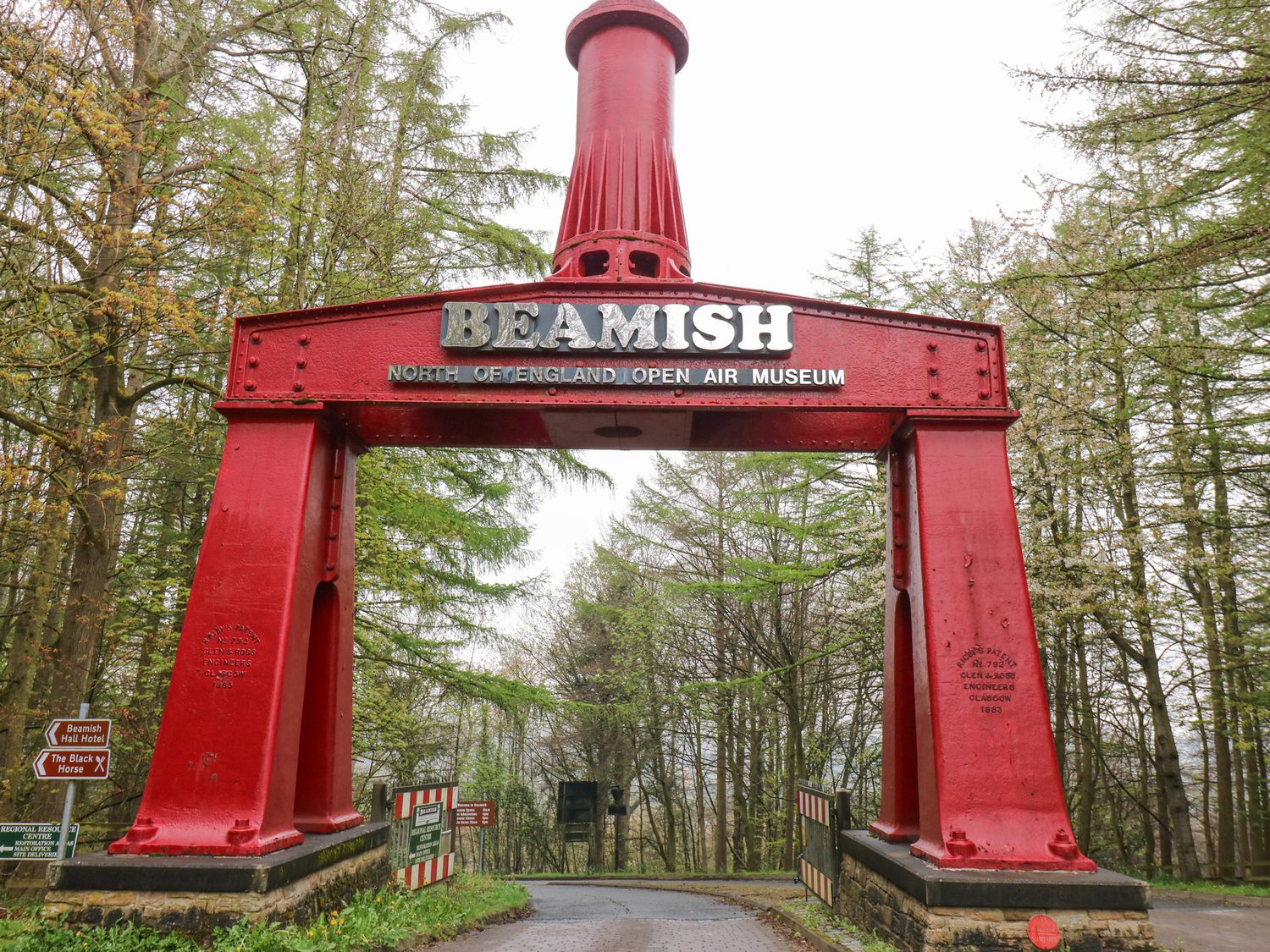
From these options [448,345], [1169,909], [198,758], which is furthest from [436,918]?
[1169,909]

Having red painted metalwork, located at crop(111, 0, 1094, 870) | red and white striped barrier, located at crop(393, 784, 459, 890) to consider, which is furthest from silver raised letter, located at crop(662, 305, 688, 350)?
red and white striped barrier, located at crop(393, 784, 459, 890)

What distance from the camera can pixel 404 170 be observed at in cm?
1547

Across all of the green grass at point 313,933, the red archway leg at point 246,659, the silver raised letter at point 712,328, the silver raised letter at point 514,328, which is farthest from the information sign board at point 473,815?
the silver raised letter at point 712,328

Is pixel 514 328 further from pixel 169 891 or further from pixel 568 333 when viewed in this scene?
pixel 169 891

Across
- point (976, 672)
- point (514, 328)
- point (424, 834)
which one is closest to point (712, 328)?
point (514, 328)

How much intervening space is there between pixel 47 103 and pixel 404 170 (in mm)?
8465

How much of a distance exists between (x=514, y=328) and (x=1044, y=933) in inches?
239

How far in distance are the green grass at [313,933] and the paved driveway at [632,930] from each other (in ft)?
1.18

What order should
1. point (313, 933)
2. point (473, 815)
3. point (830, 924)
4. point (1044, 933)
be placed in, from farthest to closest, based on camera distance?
point (473, 815), point (830, 924), point (313, 933), point (1044, 933)

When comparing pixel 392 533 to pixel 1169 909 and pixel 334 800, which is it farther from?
pixel 1169 909

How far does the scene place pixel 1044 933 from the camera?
221 inches

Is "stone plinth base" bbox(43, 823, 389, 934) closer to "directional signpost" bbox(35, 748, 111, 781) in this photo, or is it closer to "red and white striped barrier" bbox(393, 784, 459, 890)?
"directional signpost" bbox(35, 748, 111, 781)

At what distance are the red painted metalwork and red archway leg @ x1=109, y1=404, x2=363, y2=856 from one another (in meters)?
0.02

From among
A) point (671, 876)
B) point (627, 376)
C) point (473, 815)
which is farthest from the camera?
point (671, 876)
